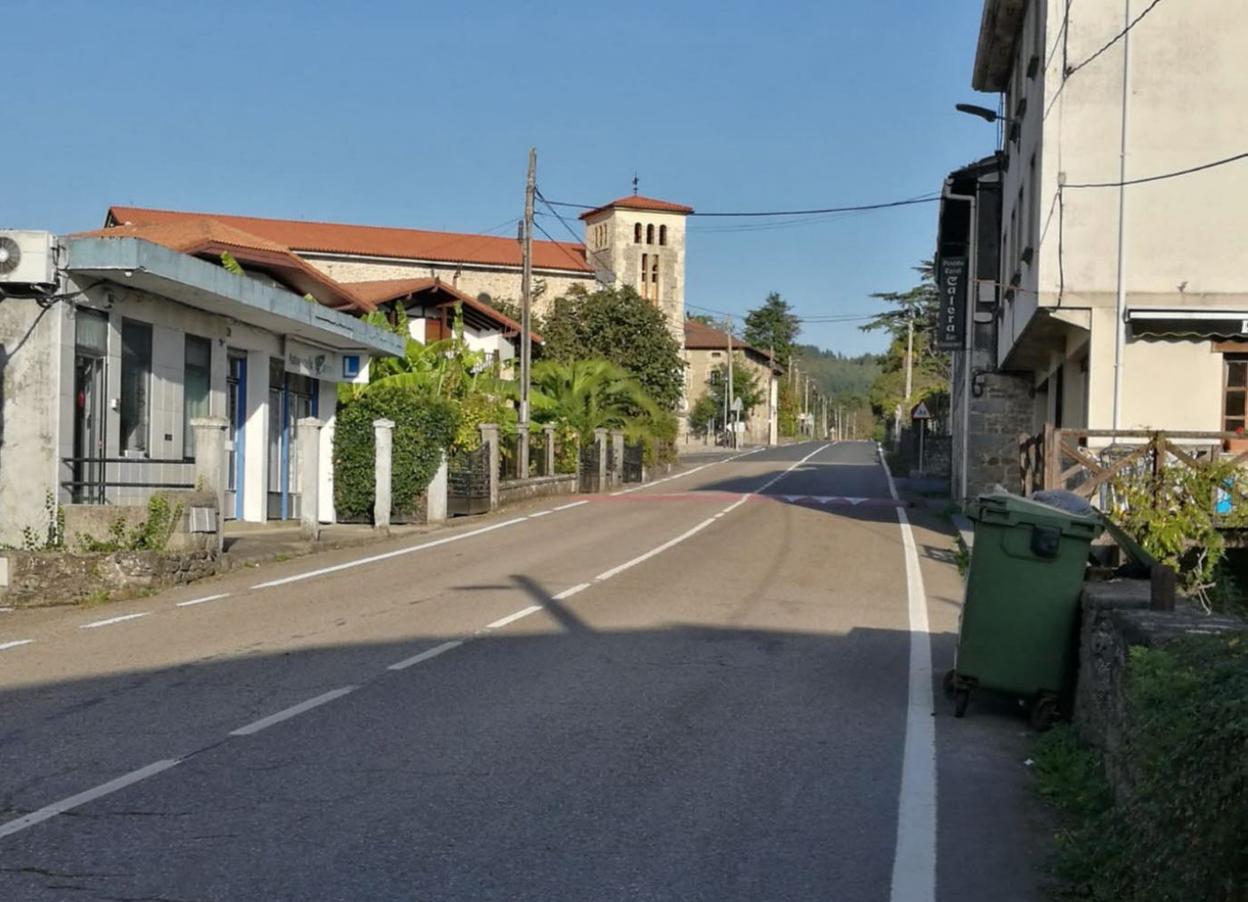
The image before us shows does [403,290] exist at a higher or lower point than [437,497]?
higher

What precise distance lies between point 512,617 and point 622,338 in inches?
2251

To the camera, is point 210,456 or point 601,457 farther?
point 601,457

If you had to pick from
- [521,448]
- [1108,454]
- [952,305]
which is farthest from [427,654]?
[952,305]

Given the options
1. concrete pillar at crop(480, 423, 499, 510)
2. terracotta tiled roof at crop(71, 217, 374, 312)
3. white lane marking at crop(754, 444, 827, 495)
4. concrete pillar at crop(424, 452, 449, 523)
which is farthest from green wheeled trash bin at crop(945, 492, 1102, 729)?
white lane marking at crop(754, 444, 827, 495)

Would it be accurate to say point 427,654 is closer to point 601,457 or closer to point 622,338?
point 601,457

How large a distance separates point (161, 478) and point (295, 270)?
342 inches

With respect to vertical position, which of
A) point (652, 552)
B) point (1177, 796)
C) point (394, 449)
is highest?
point (394, 449)

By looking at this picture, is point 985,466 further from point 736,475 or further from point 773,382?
point 773,382

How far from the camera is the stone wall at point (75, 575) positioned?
51.4 feet

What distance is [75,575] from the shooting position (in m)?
16.0

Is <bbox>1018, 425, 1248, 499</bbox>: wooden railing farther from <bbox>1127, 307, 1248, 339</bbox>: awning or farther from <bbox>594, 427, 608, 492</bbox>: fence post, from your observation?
<bbox>594, 427, 608, 492</bbox>: fence post

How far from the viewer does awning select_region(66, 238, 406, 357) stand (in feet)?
56.7

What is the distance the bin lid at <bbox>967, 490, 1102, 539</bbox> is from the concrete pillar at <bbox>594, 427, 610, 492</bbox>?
106ft

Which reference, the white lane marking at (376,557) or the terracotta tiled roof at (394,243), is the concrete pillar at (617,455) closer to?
the white lane marking at (376,557)
